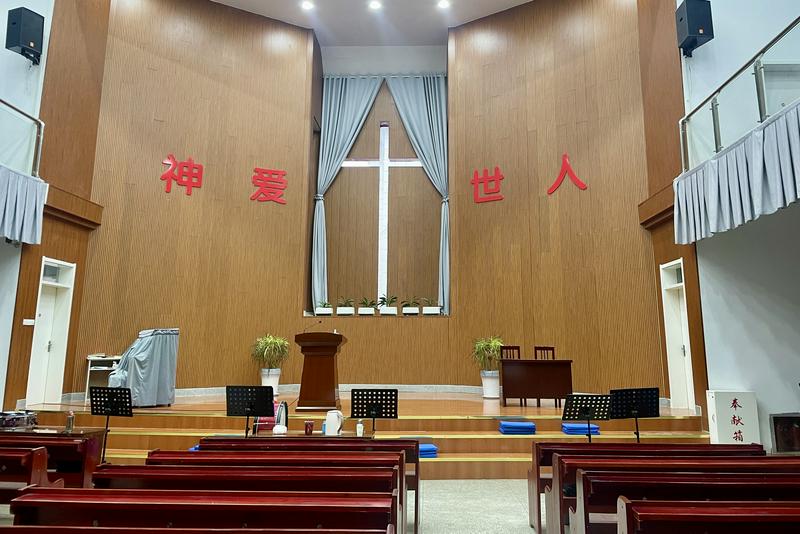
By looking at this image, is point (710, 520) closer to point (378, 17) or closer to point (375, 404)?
point (375, 404)

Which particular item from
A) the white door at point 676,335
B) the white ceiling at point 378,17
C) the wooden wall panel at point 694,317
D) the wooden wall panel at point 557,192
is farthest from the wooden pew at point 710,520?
the white ceiling at point 378,17

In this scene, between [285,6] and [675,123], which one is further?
[285,6]

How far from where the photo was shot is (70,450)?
3.06 metres

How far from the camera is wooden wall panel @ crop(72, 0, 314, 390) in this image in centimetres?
816

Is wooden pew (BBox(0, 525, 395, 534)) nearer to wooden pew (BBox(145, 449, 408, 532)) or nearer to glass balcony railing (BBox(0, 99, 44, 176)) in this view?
wooden pew (BBox(145, 449, 408, 532))

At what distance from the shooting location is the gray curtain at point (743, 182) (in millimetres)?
4316

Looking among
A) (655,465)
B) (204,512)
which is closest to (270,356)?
(655,465)

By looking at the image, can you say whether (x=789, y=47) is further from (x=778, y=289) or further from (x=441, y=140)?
(x=441, y=140)

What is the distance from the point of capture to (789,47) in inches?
175

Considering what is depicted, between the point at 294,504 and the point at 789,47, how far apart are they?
18.1ft

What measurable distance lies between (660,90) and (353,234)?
633cm

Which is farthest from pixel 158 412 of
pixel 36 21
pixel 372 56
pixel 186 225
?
pixel 372 56

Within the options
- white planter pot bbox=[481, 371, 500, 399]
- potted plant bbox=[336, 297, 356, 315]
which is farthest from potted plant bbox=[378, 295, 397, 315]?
white planter pot bbox=[481, 371, 500, 399]

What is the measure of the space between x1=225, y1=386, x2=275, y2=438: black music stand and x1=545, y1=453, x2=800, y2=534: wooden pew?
2.63 metres
